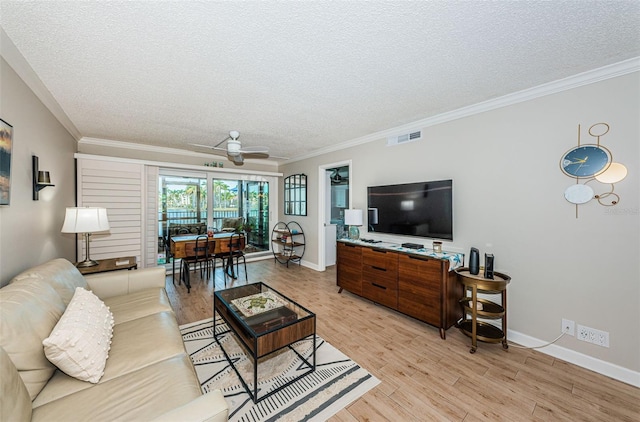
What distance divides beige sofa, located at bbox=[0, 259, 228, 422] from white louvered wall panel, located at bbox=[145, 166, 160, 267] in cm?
286

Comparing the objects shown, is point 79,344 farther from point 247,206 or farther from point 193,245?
point 247,206

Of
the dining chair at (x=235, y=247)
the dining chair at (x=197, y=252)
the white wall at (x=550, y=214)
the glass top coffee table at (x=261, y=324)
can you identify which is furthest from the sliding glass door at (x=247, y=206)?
the white wall at (x=550, y=214)

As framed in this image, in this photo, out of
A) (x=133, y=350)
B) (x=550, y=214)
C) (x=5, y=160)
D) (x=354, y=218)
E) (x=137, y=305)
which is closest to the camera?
(x=133, y=350)

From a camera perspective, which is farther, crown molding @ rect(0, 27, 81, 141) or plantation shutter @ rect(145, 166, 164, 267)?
plantation shutter @ rect(145, 166, 164, 267)

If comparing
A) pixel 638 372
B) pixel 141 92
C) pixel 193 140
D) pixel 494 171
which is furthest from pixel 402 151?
pixel 193 140

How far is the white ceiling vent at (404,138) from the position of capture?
3.32 metres

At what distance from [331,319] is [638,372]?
2.58 meters

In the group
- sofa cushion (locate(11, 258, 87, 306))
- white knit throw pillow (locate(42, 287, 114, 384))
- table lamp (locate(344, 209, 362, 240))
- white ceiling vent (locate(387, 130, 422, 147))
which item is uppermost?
white ceiling vent (locate(387, 130, 422, 147))

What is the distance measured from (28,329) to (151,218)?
3769 mm

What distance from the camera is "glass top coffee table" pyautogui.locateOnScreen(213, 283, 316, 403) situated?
1782mm

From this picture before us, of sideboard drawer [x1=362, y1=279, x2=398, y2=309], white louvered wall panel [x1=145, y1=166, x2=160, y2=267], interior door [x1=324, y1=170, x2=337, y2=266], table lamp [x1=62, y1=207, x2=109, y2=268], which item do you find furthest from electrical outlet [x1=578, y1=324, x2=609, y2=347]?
white louvered wall panel [x1=145, y1=166, x2=160, y2=267]

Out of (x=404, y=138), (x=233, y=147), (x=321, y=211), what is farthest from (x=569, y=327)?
(x=233, y=147)

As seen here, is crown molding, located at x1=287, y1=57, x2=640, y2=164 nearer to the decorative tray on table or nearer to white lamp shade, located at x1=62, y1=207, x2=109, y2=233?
the decorative tray on table

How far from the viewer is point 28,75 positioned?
2043mm
